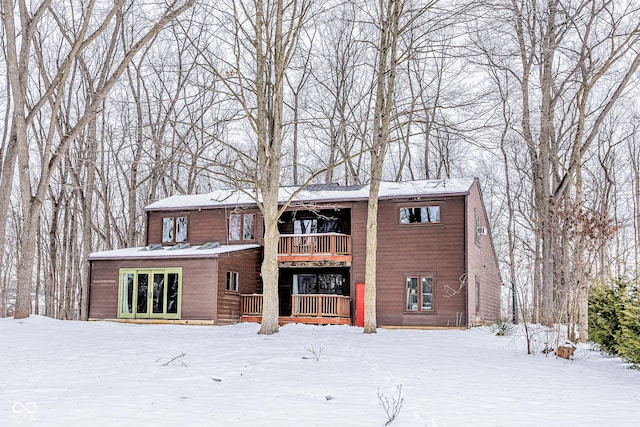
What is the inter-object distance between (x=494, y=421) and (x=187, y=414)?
2982 mm

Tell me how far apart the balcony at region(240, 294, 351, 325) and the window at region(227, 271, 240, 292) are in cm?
54

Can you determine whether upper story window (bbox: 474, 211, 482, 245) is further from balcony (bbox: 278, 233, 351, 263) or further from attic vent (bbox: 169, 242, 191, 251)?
attic vent (bbox: 169, 242, 191, 251)

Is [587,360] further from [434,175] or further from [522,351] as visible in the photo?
[434,175]

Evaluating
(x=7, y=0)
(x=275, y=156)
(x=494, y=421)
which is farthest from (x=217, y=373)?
(x=7, y=0)

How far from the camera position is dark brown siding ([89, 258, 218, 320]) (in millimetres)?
20375

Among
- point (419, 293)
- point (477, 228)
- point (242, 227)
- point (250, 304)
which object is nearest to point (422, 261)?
point (419, 293)

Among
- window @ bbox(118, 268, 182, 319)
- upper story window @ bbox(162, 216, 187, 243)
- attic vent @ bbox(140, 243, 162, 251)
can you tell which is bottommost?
window @ bbox(118, 268, 182, 319)

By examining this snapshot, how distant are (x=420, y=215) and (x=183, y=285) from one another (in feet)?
27.9

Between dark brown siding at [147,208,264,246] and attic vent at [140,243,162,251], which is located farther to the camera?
dark brown siding at [147,208,264,246]

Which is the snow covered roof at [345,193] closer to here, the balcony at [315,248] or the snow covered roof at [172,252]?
the balcony at [315,248]

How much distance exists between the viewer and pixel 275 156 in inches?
601

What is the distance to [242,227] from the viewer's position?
2331 cm

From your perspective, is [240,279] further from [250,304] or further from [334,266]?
[334,266]

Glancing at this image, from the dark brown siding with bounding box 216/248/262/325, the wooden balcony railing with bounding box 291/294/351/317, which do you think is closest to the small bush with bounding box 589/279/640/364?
the wooden balcony railing with bounding box 291/294/351/317
